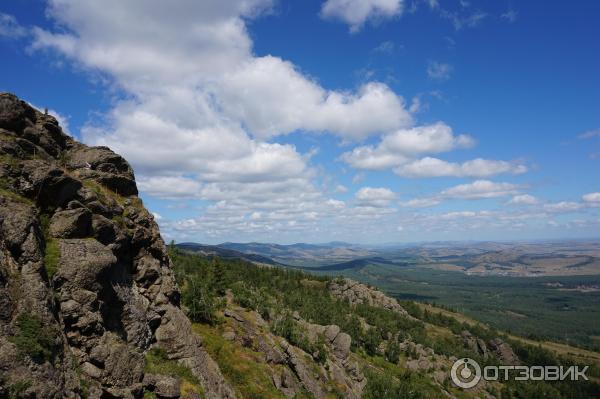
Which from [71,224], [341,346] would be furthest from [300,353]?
[71,224]

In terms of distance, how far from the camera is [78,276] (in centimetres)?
3030

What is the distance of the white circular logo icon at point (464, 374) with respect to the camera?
563ft

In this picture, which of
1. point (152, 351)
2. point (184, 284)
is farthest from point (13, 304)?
point (184, 284)

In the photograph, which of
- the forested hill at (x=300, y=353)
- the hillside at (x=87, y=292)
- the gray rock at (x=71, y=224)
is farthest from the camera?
the forested hill at (x=300, y=353)

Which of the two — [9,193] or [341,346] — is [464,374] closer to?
[341,346]

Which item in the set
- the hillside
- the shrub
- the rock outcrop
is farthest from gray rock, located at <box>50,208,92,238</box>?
the rock outcrop

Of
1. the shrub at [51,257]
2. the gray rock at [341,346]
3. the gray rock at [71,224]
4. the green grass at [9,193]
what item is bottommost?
the gray rock at [341,346]

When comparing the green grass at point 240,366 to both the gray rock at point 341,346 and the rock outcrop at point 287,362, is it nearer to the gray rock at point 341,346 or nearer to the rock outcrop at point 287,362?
the rock outcrop at point 287,362

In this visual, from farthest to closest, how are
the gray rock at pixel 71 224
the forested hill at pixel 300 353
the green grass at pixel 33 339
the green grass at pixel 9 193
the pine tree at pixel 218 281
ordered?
the pine tree at pixel 218 281
the forested hill at pixel 300 353
the gray rock at pixel 71 224
the green grass at pixel 9 193
the green grass at pixel 33 339

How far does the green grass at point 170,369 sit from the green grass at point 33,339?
13.2 m

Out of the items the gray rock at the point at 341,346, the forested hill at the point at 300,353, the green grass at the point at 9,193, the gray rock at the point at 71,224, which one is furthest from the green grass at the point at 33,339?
the gray rock at the point at 341,346

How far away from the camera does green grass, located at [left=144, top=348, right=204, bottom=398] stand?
3633 cm

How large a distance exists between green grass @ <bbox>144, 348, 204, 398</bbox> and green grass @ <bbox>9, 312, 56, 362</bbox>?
43.4 feet

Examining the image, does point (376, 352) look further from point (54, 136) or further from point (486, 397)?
point (54, 136)
